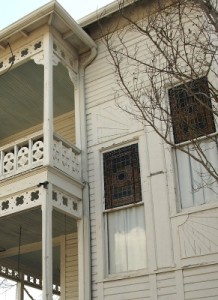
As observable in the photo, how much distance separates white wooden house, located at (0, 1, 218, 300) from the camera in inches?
359

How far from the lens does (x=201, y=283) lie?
870 centimetres

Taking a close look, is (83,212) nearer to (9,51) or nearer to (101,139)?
(101,139)

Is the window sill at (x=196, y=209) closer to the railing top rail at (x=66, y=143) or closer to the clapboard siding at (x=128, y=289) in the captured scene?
the clapboard siding at (x=128, y=289)

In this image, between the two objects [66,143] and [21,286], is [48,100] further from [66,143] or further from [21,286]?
[21,286]

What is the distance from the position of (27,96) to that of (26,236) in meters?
3.76

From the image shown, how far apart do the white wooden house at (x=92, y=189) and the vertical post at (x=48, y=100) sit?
2 centimetres

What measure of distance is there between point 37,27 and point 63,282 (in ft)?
20.4

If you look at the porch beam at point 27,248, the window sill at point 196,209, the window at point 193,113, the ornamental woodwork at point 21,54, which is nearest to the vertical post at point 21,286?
the porch beam at point 27,248

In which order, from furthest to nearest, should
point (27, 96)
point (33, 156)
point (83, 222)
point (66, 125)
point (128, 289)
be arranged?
1. point (66, 125)
2. point (27, 96)
3. point (83, 222)
4. point (33, 156)
5. point (128, 289)

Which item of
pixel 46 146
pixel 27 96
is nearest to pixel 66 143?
pixel 46 146

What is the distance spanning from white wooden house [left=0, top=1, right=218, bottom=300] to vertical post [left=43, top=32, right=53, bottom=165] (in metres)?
0.02

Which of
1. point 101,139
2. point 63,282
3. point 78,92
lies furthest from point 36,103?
point 63,282

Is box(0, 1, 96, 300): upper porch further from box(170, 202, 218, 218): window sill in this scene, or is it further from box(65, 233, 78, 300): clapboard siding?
box(170, 202, 218, 218): window sill

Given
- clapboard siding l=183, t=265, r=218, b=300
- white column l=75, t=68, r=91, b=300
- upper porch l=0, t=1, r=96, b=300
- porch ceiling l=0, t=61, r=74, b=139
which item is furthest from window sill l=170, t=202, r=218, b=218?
porch ceiling l=0, t=61, r=74, b=139
